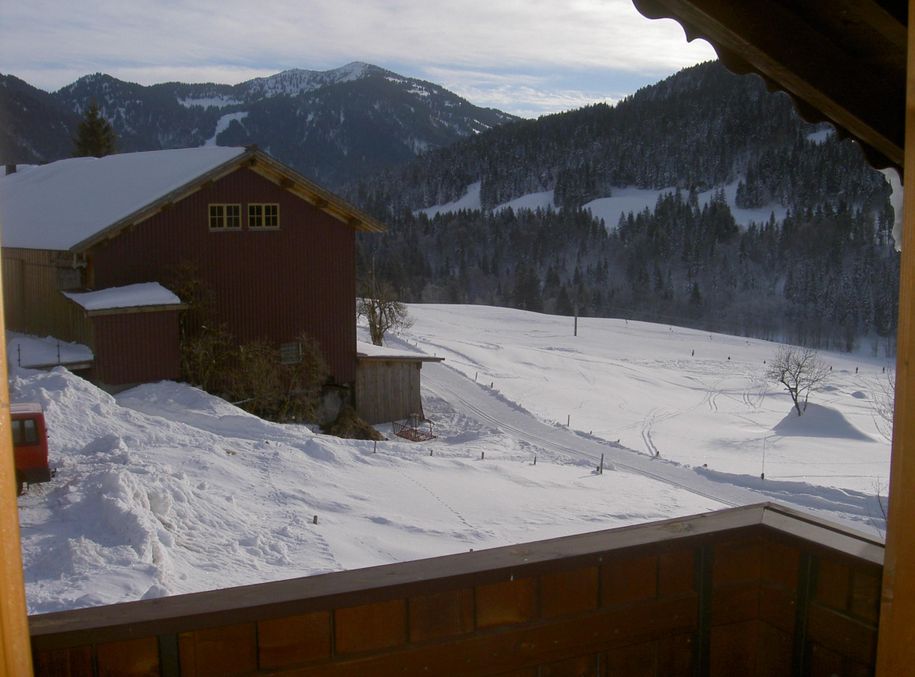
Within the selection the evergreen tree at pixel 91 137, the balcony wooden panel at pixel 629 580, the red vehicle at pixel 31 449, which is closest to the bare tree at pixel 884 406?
the red vehicle at pixel 31 449

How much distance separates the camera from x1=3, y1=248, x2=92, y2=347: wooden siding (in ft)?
64.6

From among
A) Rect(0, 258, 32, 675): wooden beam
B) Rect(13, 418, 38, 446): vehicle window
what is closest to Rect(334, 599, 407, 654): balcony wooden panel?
Rect(0, 258, 32, 675): wooden beam

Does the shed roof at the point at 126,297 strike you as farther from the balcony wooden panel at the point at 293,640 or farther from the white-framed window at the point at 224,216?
the balcony wooden panel at the point at 293,640

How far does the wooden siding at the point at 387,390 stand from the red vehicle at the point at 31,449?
13465 millimetres

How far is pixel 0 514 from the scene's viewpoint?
3.34 ft

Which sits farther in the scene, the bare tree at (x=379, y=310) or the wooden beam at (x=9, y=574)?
the bare tree at (x=379, y=310)

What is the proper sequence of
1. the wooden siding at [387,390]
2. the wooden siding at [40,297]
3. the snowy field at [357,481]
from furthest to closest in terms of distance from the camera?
the wooden siding at [387,390] < the wooden siding at [40,297] < the snowy field at [357,481]

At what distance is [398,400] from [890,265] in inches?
3303

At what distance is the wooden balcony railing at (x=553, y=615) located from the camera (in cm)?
185

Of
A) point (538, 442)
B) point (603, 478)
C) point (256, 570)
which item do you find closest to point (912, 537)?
point (256, 570)

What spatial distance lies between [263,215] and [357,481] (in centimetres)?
1122

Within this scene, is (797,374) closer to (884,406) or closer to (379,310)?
(884,406)

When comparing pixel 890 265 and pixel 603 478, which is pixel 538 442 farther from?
pixel 890 265

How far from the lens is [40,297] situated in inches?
837
